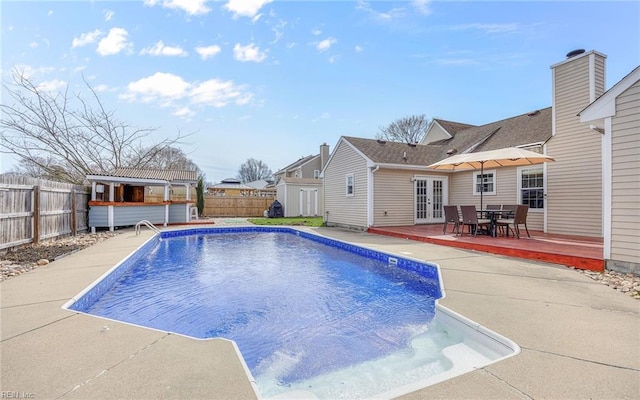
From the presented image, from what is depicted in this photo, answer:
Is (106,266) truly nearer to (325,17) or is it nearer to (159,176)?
(325,17)

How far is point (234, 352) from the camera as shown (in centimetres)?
243

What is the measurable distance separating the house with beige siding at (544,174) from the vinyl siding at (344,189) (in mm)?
41

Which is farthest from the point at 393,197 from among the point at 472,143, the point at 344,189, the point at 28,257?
the point at 28,257

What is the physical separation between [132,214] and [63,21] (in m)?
7.44

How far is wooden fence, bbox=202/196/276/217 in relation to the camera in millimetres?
21703

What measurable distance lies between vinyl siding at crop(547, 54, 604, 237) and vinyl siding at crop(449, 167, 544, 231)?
59cm

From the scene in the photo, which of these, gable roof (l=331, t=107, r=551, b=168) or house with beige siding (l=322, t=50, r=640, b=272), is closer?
house with beige siding (l=322, t=50, r=640, b=272)

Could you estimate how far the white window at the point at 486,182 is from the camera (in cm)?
1098

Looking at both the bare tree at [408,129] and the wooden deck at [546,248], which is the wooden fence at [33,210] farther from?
the bare tree at [408,129]

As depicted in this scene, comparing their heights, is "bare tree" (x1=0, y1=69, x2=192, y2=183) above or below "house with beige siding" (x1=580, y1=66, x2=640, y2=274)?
above

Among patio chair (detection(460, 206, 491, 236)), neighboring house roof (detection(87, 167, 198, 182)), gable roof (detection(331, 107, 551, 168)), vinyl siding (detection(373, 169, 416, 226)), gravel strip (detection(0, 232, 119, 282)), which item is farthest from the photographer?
neighboring house roof (detection(87, 167, 198, 182))

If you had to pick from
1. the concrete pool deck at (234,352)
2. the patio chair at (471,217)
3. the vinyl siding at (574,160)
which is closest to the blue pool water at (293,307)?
the concrete pool deck at (234,352)

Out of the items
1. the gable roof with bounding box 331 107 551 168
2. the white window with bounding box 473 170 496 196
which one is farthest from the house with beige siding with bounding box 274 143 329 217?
the white window with bounding box 473 170 496 196

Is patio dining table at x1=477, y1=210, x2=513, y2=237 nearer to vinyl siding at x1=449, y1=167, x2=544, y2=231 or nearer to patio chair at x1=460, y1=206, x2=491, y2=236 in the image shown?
patio chair at x1=460, y1=206, x2=491, y2=236
